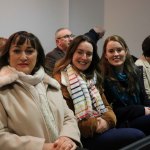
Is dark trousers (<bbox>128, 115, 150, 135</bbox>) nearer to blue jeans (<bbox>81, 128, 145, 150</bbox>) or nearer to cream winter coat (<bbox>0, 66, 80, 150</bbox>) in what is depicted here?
blue jeans (<bbox>81, 128, 145, 150</bbox>)

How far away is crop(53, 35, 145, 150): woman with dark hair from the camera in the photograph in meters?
2.03

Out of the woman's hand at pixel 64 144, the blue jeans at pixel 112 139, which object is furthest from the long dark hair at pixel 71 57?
the woman's hand at pixel 64 144

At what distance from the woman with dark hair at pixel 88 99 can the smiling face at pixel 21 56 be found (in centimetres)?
43

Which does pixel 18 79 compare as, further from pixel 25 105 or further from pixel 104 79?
pixel 104 79

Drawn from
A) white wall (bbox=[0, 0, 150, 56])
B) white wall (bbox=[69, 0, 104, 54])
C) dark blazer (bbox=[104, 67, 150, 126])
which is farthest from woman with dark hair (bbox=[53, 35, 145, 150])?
white wall (bbox=[69, 0, 104, 54])

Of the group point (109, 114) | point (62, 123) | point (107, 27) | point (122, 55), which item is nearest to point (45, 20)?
point (107, 27)

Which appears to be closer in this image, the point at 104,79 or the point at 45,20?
the point at 104,79

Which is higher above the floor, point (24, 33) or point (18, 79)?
point (24, 33)

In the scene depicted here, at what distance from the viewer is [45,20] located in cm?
393

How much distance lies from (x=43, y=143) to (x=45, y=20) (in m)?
2.65

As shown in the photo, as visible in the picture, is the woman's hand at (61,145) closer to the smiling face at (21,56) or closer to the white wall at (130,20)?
the smiling face at (21,56)

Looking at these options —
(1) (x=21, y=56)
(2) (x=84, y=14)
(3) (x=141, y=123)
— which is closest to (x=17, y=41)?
(1) (x=21, y=56)

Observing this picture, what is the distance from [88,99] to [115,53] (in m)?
0.61

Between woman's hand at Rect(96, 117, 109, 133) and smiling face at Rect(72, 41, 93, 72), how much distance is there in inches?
16.7
